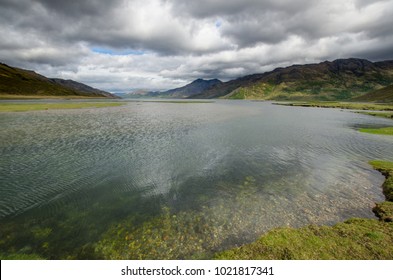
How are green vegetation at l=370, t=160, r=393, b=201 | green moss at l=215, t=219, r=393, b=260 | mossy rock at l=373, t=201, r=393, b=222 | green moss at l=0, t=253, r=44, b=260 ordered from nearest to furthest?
green moss at l=215, t=219, r=393, b=260
green moss at l=0, t=253, r=44, b=260
mossy rock at l=373, t=201, r=393, b=222
green vegetation at l=370, t=160, r=393, b=201

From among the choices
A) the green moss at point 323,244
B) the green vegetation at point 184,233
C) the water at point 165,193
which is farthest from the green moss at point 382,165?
the green vegetation at point 184,233

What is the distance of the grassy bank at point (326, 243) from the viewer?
10.9 m

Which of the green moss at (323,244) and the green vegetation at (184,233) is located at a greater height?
the green moss at (323,244)

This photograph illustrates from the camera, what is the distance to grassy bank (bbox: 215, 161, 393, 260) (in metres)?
10.9

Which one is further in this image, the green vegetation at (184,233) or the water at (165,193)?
the water at (165,193)

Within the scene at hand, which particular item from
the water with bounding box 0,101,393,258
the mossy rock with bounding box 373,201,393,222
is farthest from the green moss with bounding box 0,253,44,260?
the mossy rock with bounding box 373,201,393,222

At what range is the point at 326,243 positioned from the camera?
11.8m

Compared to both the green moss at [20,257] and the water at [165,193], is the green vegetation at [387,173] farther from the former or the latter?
the green moss at [20,257]

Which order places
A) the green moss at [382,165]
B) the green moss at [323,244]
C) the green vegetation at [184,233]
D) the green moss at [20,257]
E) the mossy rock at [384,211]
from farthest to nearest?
1. the green moss at [382,165]
2. the mossy rock at [384,211]
3. the green vegetation at [184,233]
4. the green moss at [20,257]
5. the green moss at [323,244]

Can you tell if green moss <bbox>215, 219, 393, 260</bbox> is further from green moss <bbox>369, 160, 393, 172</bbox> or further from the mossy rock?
green moss <bbox>369, 160, 393, 172</bbox>

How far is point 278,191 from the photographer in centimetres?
1988

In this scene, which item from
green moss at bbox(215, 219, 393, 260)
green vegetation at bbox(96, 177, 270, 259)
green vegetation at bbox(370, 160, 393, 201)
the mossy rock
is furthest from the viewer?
green vegetation at bbox(370, 160, 393, 201)
